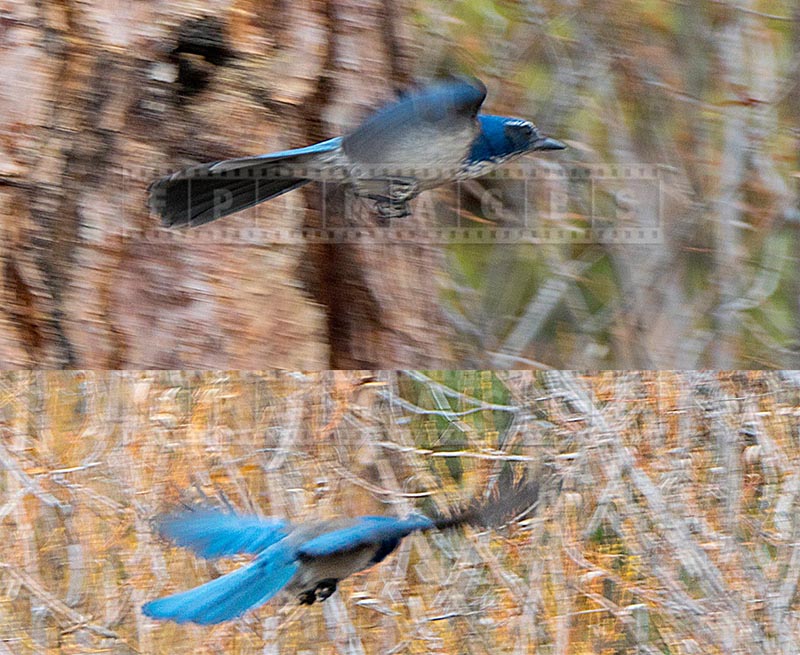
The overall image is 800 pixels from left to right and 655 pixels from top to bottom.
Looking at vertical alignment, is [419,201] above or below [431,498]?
above

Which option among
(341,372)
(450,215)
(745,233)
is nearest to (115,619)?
(341,372)

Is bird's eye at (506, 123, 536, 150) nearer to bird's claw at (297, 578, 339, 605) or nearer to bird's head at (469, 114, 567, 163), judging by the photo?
bird's head at (469, 114, 567, 163)

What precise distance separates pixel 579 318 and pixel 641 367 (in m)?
0.07

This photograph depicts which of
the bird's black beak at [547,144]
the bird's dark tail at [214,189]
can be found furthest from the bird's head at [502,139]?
the bird's dark tail at [214,189]

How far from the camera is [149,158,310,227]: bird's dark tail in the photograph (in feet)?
2.23

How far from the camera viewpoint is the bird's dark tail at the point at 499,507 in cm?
71

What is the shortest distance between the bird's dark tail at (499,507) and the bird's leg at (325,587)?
0.33 feet

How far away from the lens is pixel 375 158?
26.9 inches

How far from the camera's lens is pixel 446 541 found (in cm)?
73

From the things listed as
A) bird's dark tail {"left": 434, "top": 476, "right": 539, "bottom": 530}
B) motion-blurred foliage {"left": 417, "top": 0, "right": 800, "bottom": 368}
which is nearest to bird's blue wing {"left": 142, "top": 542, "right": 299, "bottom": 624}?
bird's dark tail {"left": 434, "top": 476, "right": 539, "bottom": 530}

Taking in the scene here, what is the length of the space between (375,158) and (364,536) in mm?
305

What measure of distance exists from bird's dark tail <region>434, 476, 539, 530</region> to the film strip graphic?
0.21 m

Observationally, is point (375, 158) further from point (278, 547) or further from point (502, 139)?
point (278, 547)

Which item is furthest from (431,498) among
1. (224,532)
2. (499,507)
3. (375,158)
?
(375,158)
